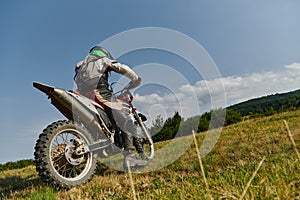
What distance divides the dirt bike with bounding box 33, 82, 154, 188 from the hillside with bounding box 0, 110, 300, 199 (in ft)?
0.89

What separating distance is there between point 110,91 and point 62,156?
6.19ft

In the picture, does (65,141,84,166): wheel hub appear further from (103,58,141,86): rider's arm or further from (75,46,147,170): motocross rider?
(103,58,141,86): rider's arm

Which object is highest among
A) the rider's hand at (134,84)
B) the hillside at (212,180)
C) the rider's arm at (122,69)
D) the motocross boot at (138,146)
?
the rider's arm at (122,69)

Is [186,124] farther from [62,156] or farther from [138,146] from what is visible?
[62,156]

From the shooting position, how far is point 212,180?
10.3 ft

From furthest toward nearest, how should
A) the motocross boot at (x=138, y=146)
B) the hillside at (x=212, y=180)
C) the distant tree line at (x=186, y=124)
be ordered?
the distant tree line at (x=186, y=124) < the motocross boot at (x=138, y=146) < the hillside at (x=212, y=180)

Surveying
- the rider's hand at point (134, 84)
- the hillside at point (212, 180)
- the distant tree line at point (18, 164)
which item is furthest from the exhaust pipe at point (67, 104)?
the distant tree line at point (18, 164)

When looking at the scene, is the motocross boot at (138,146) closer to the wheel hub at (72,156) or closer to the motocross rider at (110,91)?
the motocross rider at (110,91)

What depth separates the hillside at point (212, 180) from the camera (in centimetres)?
216

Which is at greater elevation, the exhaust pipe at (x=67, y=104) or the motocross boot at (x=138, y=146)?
the exhaust pipe at (x=67, y=104)

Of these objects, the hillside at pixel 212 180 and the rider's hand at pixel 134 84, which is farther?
the rider's hand at pixel 134 84

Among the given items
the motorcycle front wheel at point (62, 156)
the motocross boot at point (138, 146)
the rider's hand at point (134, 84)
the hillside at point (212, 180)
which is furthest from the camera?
the motocross boot at point (138, 146)

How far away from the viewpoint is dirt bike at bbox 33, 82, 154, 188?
457 centimetres

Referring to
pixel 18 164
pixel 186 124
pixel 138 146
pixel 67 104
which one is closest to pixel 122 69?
pixel 67 104
